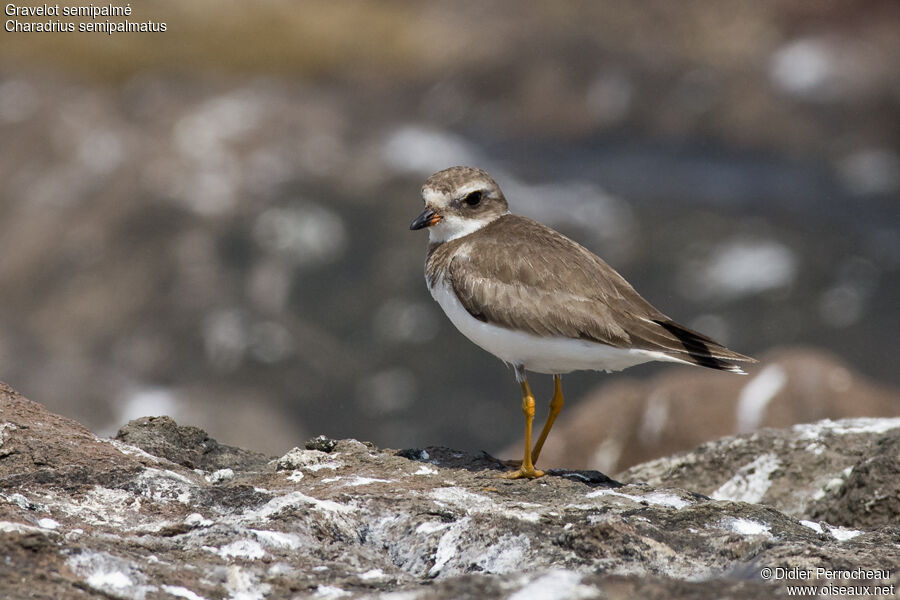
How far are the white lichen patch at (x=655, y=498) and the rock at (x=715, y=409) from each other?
14.6 ft

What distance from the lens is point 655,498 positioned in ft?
21.5

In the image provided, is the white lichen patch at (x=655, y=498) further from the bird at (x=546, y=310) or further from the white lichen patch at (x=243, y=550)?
the white lichen patch at (x=243, y=550)

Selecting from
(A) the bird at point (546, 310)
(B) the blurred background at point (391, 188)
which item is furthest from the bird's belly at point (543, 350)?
(B) the blurred background at point (391, 188)

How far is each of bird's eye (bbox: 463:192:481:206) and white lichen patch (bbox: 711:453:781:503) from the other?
3.08 m

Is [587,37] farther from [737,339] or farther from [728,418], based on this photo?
[728,418]

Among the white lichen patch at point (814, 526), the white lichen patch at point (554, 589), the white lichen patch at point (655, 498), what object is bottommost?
the white lichen patch at point (554, 589)

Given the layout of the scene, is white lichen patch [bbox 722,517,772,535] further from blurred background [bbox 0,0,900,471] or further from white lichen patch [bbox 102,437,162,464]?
blurred background [bbox 0,0,900,471]

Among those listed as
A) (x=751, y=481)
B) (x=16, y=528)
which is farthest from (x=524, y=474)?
(x=16, y=528)

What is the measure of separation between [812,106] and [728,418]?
14.1 metres

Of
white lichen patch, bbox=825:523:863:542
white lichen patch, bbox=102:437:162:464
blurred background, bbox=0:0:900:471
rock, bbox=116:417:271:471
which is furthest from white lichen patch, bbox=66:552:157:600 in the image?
blurred background, bbox=0:0:900:471

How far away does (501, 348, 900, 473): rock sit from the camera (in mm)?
11227

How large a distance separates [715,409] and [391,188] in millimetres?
11241

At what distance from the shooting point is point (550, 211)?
21.0 meters

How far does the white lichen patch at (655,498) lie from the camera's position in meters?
6.41
